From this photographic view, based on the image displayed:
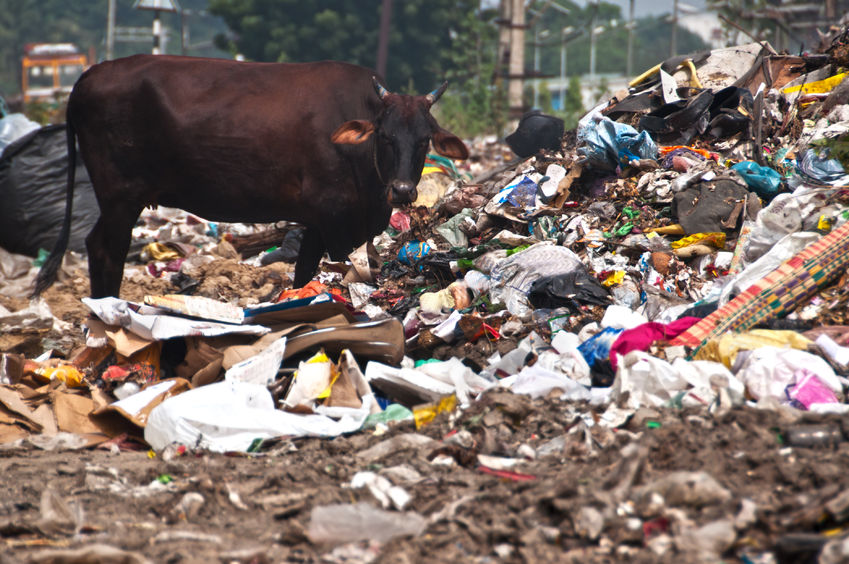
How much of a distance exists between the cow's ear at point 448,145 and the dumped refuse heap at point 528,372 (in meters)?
0.61

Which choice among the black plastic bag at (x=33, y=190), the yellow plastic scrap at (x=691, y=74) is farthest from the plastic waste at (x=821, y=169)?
the black plastic bag at (x=33, y=190)

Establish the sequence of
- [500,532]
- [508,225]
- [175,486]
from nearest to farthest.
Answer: [500,532] < [175,486] < [508,225]

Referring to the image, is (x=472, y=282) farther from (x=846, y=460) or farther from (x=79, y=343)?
(x=846, y=460)

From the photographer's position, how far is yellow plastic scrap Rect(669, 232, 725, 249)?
5027mm

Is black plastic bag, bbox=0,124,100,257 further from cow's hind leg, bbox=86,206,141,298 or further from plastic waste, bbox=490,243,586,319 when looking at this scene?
plastic waste, bbox=490,243,586,319

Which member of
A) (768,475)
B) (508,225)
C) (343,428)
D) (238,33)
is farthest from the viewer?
(238,33)

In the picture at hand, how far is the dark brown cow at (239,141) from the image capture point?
5453mm

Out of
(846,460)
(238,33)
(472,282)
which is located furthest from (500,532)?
(238,33)

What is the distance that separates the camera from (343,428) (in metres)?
3.46

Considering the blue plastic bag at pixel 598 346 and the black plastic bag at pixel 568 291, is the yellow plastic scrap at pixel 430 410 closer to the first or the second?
the blue plastic bag at pixel 598 346

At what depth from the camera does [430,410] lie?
344cm

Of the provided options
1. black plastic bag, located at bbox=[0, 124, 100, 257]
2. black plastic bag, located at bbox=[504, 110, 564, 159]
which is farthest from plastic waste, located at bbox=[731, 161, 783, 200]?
black plastic bag, located at bbox=[0, 124, 100, 257]

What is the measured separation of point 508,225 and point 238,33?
952 inches

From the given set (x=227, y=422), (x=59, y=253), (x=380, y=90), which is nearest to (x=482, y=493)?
(x=227, y=422)
